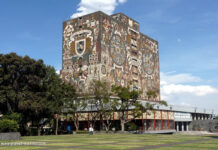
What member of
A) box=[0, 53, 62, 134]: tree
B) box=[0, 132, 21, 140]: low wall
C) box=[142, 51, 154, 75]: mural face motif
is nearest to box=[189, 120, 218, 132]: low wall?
box=[142, 51, 154, 75]: mural face motif

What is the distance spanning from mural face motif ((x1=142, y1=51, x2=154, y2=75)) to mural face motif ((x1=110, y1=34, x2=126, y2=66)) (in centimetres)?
1395

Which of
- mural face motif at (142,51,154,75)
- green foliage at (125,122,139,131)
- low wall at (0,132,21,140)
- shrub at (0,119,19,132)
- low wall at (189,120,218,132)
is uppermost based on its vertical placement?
mural face motif at (142,51,154,75)

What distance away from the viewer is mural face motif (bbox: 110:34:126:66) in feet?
258

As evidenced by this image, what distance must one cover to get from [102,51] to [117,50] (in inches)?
278

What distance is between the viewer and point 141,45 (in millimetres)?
94312

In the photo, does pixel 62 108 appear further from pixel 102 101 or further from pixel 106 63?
pixel 106 63

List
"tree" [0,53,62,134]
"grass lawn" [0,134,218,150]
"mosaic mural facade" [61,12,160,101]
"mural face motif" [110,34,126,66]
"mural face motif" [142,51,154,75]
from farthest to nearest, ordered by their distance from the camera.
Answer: "mural face motif" [142,51,154,75]
"mural face motif" [110,34,126,66]
"mosaic mural facade" [61,12,160,101]
"tree" [0,53,62,134]
"grass lawn" [0,134,218,150]

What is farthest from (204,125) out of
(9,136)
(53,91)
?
(9,136)

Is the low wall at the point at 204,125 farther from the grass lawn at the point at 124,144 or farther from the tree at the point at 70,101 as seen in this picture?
the grass lawn at the point at 124,144

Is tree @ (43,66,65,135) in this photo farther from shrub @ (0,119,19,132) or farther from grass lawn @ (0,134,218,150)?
grass lawn @ (0,134,218,150)

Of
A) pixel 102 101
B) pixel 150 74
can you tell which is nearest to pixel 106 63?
pixel 102 101

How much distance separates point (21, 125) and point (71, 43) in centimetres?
3672

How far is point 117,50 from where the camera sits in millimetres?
80250

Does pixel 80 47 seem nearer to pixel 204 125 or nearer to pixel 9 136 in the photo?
pixel 204 125
